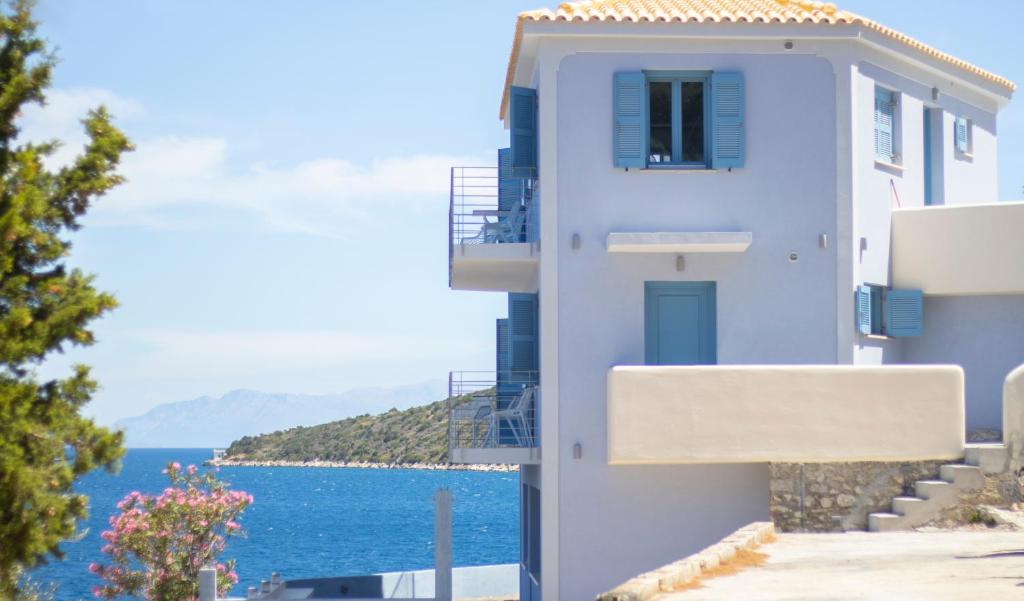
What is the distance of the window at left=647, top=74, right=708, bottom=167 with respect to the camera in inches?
813

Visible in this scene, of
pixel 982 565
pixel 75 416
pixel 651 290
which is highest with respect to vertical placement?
pixel 651 290

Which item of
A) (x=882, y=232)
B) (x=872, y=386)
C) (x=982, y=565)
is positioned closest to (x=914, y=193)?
(x=882, y=232)

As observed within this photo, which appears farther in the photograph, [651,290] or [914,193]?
[914,193]

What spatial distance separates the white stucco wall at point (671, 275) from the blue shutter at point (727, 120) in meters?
0.21

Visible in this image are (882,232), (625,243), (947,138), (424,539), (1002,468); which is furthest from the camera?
(424,539)

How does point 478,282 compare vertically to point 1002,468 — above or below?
above

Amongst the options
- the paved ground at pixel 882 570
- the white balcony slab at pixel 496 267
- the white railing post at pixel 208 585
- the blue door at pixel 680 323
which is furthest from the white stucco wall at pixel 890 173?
the white railing post at pixel 208 585

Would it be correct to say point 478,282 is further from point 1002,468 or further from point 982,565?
point 982,565

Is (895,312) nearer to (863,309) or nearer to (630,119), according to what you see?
(863,309)

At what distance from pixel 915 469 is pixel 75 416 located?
414 inches

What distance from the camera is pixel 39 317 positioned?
14.0 meters

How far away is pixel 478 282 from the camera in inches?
939

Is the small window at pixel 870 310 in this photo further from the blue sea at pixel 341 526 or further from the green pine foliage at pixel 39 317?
the blue sea at pixel 341 526

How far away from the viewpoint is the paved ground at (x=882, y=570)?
38.2ft
